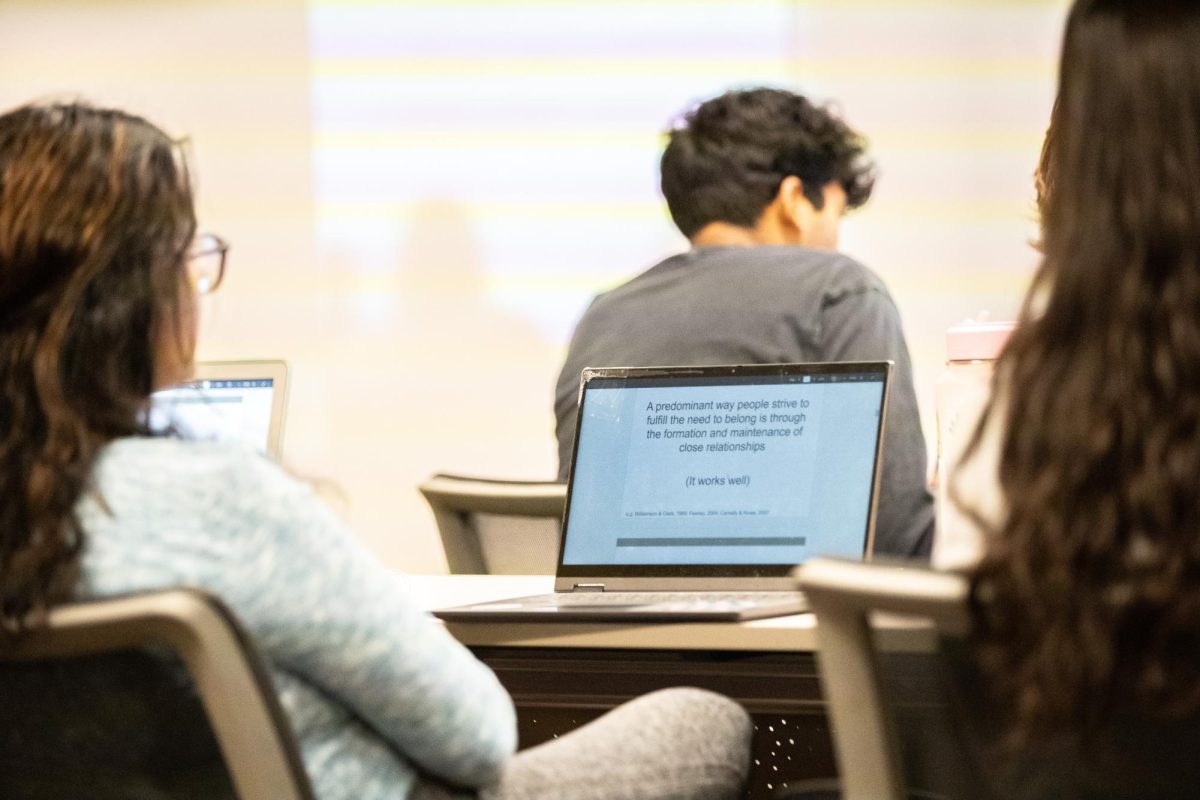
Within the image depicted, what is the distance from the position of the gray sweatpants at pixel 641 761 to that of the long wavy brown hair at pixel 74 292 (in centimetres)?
40

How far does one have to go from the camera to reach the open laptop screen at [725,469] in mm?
1827

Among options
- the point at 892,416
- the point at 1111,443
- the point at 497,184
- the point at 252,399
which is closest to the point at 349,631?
the point at 1111,443

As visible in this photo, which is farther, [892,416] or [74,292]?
[892,416]

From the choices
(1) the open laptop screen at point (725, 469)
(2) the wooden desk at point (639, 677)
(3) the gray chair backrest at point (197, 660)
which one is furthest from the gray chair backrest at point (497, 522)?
(3) the gray chair backrest at point (197, 660)

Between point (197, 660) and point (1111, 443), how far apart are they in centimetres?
64

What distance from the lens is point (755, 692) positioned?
1710mm

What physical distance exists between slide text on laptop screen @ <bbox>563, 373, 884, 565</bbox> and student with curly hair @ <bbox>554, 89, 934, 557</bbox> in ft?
0.73

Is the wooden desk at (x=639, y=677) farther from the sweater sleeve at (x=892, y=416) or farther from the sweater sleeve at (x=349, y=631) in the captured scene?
the sweater sleeve at (x=892, y=416)

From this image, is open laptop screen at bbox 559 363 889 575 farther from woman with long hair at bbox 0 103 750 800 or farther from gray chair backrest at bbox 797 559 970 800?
gray chair backrest at bbox 797 559 970 800

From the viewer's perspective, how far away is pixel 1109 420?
3.23 feet

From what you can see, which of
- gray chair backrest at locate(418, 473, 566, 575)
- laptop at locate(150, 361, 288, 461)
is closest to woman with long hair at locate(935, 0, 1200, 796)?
gray chair backrest at locate(418, 473, 566, 575)

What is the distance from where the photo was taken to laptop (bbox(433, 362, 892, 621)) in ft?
5.96

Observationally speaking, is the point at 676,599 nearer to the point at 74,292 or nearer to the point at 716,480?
the point at 716,480

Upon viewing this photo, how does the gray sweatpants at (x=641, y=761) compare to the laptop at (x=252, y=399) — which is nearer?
the gray sweatpants at (x=641, y=761)
